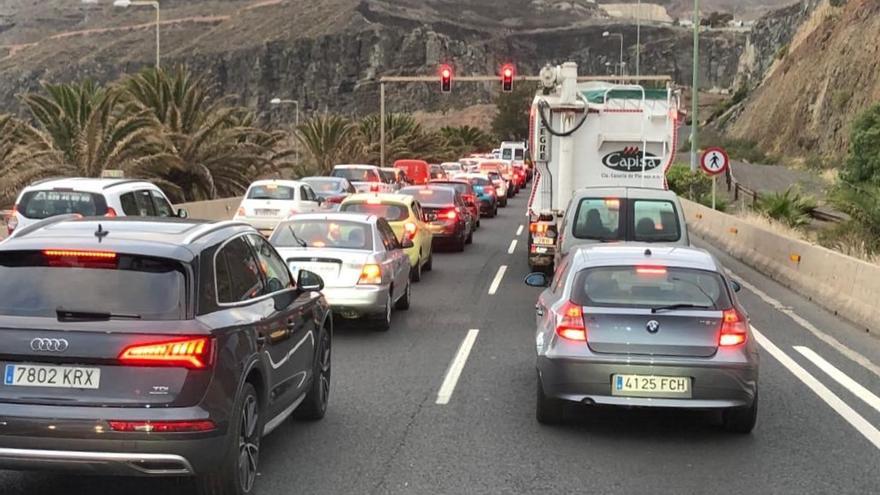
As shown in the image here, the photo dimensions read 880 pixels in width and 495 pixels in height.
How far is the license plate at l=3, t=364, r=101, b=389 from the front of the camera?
17.4 ft

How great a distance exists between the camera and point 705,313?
7590mm

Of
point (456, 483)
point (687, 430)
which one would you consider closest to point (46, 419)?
point (456, 483)

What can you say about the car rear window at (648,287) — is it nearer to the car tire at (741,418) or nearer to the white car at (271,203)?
the car tire at (741,418)

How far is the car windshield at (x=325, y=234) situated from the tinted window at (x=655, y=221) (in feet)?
11.1

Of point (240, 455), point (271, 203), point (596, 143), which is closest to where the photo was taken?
point (240, 455)

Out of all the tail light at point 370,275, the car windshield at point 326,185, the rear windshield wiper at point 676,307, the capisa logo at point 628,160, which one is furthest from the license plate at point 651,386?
the car windshield at point 326,185

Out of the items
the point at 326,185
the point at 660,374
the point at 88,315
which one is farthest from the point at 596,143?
the point at 326,185

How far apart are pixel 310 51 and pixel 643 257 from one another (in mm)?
143830

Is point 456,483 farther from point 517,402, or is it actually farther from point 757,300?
point 757,300

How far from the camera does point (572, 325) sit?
7664 millimetres

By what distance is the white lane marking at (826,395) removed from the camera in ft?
26.3

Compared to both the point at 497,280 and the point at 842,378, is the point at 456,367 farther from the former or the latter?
the point at 497,280

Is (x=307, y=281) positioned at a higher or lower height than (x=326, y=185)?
higher

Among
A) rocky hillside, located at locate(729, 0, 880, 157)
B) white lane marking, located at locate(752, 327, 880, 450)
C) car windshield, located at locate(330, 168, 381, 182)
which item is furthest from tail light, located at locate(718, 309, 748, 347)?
rocky hillside, located at locate(729, 0, 880, 157)
